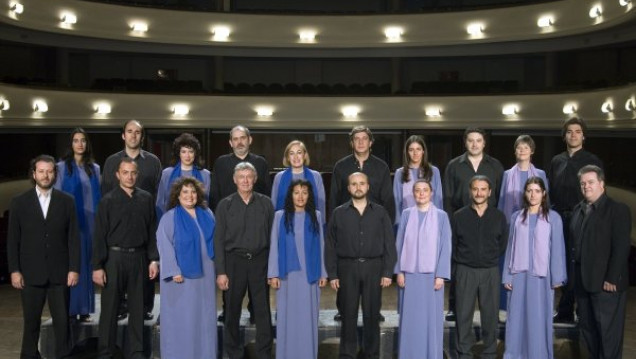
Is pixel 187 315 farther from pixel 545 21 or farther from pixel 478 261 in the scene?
pixel 545 21

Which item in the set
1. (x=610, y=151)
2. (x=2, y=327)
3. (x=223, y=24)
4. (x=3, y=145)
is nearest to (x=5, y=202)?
(x=3, y=145)

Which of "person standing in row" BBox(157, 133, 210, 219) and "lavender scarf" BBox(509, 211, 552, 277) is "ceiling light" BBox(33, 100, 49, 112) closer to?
"person standing in row" BBox(157, 133, 210, 219)

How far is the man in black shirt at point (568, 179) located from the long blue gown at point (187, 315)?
399 centimetres

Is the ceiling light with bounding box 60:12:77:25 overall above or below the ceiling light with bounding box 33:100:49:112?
above

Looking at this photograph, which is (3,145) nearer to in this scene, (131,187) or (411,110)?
(411,110)

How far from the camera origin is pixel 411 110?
2202 cm

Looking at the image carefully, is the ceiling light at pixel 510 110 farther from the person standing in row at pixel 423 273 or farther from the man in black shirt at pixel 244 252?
the man in black shirt at pixel 244 252

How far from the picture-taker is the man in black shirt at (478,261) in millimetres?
7512

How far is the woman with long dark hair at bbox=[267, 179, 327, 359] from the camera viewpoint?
7.61 metres

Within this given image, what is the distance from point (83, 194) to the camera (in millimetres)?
8727

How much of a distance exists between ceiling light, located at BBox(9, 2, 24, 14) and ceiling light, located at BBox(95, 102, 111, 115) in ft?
11.3

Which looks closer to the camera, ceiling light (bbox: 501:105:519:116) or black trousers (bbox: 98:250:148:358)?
black trousers (bbox: 98:250:148:358)

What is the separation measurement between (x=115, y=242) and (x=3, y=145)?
650 inches

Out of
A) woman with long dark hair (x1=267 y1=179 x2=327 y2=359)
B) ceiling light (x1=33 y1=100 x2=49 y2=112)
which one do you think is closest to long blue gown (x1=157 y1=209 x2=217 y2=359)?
woman with long dark hair (x1=267 y1=179 x2=327 y2=359)
